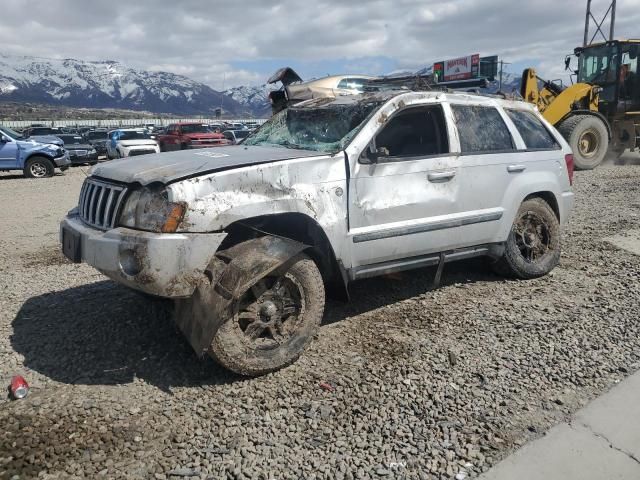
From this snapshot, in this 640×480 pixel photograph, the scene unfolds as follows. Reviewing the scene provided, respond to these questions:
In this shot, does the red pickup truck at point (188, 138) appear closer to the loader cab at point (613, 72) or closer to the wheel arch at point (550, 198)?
the loader cab at point (613, 72)

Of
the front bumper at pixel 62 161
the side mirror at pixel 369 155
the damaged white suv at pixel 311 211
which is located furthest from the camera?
the front bumper at pixel 62 161

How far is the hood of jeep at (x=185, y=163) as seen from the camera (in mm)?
3211

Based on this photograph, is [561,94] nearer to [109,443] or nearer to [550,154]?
[550,154]

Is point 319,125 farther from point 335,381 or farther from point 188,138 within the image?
point 188,138

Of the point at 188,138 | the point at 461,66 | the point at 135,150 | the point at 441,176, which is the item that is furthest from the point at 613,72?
the point at 461,66

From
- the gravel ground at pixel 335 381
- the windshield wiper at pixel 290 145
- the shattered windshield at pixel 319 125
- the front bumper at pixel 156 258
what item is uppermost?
the shattered windshield at pixel 319 125

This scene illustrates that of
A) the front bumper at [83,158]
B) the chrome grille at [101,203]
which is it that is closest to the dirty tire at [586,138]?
the chrome grille at [101,203]

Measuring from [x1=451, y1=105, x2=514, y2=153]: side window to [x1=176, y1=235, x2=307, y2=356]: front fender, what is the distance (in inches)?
81.6

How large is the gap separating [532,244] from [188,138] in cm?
1934

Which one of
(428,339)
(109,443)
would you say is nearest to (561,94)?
(428,339)

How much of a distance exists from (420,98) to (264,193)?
1.77 metres

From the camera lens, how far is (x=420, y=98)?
4.36 m

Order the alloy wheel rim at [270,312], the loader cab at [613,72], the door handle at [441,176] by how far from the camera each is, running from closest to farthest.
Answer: the alloy wheel rim at [270,312], the door handle at [441,176], the loader cab at [613,72]

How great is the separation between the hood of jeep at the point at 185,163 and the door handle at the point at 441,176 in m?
1.00
